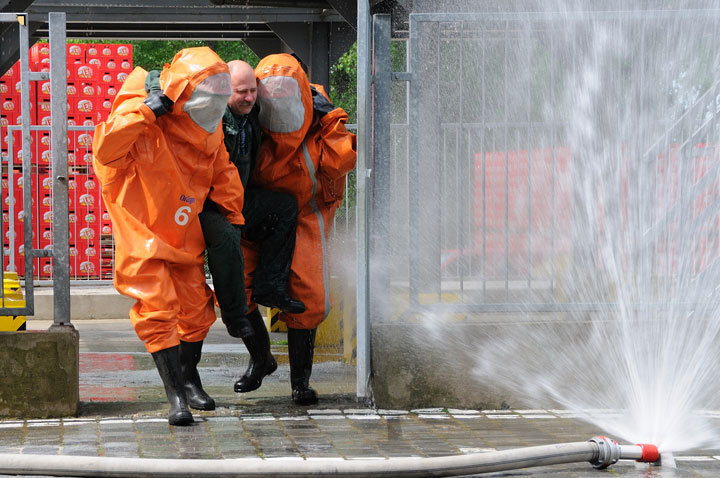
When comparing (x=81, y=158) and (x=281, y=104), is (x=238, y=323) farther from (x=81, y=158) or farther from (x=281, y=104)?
(x=81, y=158)

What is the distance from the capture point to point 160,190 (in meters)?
5.21

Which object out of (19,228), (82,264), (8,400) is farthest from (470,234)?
(82,264)

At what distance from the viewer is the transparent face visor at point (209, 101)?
202 inches

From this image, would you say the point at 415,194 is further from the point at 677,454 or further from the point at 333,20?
the point at 333,20

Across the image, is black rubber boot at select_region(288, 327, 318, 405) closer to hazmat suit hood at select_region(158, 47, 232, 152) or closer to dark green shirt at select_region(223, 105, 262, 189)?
dark green shirt at select_region(223, 105, 262, 189)

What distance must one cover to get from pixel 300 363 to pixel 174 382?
87 cm

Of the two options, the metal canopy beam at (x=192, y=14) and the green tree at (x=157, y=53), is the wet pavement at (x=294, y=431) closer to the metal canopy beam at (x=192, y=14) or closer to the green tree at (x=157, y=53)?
the metal canopy beam at (x=192, y=14)

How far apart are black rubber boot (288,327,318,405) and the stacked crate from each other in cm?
615

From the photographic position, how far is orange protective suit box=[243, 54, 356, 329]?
5645 millimetres

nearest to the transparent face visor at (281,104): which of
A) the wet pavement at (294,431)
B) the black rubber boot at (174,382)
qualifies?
the black rubber boot at (174,382)

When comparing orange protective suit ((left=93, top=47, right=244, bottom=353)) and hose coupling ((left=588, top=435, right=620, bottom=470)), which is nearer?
hose coupling ((left=588, top=435, right=620, bottom=470))

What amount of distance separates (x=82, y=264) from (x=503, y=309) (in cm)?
859

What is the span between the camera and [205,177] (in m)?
5.33

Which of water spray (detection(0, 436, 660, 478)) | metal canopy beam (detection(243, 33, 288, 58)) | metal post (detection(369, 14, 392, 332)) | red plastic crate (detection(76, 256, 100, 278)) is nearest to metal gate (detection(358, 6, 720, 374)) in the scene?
metal post (detection(369, 14, 392, 332))
